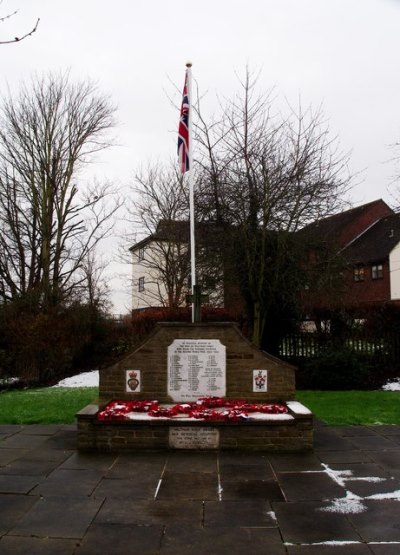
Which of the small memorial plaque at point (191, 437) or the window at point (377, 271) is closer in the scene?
the small memorial plaque at point (191, 437)

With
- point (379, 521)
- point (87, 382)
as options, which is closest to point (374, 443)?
point (379, 521)

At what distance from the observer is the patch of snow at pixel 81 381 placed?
15.9 metres

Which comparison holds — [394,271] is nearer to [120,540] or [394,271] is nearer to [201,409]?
[201,409]

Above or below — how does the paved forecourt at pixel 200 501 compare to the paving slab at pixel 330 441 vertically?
above

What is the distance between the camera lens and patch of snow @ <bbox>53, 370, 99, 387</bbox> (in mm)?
15884

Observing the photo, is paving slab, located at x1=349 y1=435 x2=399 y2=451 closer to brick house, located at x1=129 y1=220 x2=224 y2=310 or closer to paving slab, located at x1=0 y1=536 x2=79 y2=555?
paving slab, located at x1=0 y1=536 x2=79 y2=555

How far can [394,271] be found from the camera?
122 ft

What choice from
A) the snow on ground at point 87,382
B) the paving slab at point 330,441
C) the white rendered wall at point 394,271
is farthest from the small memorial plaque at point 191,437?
the white rendered wall at point 394,271

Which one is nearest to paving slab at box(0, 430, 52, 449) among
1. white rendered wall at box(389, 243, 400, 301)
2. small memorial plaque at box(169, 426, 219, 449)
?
small memorial plaque at box(169, 426, 219, 449)

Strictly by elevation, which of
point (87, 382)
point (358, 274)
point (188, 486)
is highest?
point (358, 274)

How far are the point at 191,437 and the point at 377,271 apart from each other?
118 ft

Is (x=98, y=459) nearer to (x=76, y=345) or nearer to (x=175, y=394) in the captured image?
(x=175, y=394)

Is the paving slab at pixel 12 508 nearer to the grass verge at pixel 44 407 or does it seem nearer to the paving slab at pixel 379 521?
the paving slab at pixel 379 521

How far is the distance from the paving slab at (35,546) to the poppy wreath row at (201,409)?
2761mm
